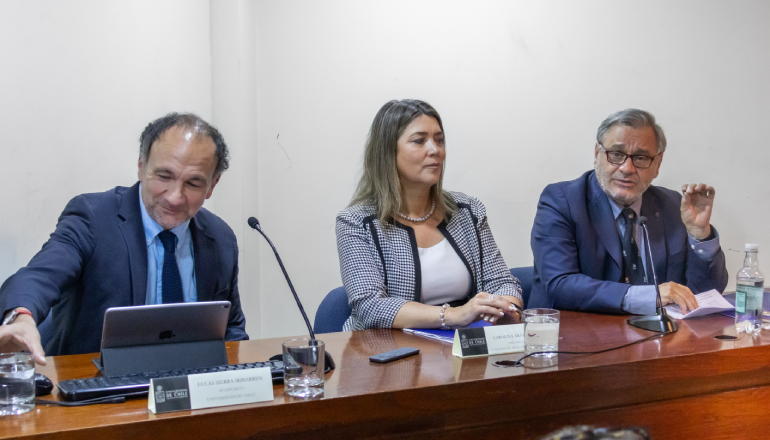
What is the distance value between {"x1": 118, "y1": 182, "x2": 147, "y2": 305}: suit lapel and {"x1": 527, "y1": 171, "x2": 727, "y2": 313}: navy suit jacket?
1401 millimetres

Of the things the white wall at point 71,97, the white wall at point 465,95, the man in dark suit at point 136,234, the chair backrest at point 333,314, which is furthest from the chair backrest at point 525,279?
the white wall at point 71,97

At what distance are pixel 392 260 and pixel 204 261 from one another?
24.6 inches

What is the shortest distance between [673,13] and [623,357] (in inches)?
96.5

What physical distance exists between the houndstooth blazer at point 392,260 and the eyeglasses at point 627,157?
558 mm

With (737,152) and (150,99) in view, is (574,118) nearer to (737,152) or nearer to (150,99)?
(737,152)

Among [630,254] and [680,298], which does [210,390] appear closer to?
[680,298]

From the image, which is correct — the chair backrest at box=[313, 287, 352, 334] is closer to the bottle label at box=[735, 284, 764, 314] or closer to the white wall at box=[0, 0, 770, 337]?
the white wall at box=[0, 0, 770, 337]

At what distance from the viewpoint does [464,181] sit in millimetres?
3201

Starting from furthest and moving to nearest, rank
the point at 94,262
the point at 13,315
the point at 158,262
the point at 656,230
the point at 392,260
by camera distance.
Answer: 1. the point at 656,230
2. the point at 392,260
3. the point at 158,262
4. the point at 94,262
5. the point at 13,315

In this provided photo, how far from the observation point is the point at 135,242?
1.80 meters

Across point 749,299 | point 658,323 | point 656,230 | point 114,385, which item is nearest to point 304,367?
point 114,385

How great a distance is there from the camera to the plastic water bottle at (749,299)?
5.82 feet

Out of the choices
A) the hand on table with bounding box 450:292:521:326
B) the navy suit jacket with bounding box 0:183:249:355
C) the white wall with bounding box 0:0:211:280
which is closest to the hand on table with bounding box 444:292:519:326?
the hand on table with bounding box 450:292:521:326

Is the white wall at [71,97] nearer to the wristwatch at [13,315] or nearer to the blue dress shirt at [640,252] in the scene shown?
the wristwatch at [13,315]
